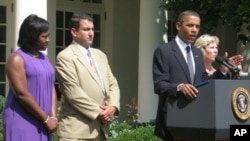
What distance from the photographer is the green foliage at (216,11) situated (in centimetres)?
850

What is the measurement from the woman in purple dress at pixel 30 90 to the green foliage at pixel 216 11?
436 centimetres

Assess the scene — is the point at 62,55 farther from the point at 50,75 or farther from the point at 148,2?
the point at 148,2

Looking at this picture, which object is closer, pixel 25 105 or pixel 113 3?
pixel 25 105

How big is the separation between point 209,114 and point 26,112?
4.95 feet

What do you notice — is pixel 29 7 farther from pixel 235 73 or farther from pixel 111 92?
pixel 235 73

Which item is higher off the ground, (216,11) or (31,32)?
(216,11)

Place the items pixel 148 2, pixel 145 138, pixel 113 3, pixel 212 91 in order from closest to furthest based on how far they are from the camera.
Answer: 1. pixel 212 91
2. pixel 145 138
3. pixel 148 2
4. pixel 113 3

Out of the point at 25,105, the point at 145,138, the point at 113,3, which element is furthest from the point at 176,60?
the point at 113,3

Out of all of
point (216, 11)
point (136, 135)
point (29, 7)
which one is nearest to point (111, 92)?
point (136, 135)

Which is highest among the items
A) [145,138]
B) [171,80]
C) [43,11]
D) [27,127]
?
[43,11]

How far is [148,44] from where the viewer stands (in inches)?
418

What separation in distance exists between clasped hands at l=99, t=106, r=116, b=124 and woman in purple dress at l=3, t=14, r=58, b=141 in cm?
44

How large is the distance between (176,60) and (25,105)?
122 cm

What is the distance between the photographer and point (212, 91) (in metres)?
3.70
